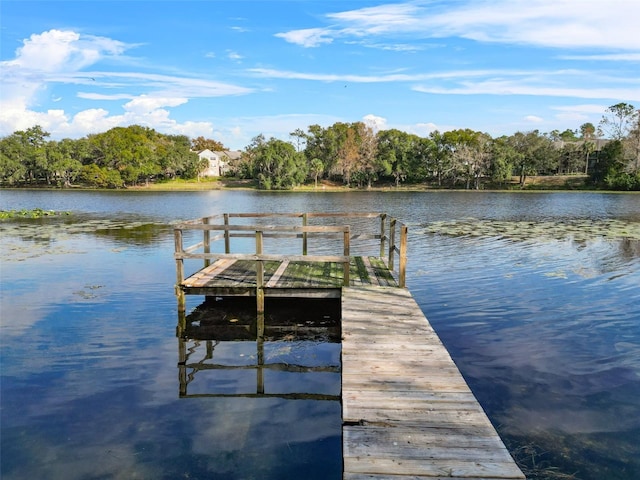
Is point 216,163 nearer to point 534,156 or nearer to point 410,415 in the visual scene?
point 534,156

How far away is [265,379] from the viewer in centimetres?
739

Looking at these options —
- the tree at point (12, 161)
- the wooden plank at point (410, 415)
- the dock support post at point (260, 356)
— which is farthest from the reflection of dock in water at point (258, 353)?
the tree at point (12, 161)

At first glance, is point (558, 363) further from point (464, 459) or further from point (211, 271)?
point (211, 271)

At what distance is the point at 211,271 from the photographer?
11.5 meters

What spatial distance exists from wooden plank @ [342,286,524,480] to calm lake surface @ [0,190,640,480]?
2.83 feet

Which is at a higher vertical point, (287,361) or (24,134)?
(24,134)

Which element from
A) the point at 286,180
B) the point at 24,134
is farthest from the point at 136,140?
the point at 286,180

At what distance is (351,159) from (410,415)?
88041mm

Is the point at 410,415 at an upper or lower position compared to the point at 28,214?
lower

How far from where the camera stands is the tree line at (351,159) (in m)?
83.3

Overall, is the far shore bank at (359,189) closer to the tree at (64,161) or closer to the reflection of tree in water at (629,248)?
the tree at (64,161)

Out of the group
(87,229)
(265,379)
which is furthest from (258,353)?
(87,229)

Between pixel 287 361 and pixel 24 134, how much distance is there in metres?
107

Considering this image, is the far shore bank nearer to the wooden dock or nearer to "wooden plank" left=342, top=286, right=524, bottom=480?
the wooden dock
